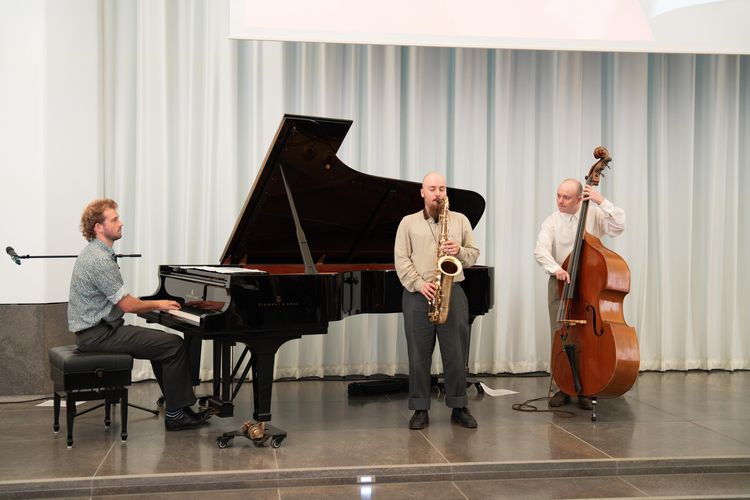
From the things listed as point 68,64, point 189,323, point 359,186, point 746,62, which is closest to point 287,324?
point 189,323

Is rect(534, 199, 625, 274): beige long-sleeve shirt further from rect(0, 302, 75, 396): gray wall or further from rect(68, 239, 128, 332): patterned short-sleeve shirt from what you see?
rect(0, 302, 75, 396): gray wall

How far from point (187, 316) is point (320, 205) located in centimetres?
114

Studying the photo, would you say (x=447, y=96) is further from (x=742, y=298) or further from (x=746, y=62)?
(x=742, y=298)

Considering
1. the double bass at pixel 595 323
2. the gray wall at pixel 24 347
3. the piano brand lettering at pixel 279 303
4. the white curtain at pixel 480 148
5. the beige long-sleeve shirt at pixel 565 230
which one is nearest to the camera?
the piano brand lettering at pixel 279 303

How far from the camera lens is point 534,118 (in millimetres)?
6520

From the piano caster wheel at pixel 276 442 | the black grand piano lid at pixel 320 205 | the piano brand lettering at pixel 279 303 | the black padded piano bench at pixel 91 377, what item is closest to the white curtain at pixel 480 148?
the black grand piano lid at pixel 320 205

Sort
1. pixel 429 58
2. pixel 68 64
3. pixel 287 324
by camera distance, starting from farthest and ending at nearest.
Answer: pixel 429 58 → pixel 68 64 → pixel 287 324

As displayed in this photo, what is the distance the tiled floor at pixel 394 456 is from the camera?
3.65 meters

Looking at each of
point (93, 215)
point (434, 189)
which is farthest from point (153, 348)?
point (434, 189)

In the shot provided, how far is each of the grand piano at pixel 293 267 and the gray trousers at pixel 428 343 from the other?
1.14 feet

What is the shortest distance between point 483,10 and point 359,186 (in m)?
1.85

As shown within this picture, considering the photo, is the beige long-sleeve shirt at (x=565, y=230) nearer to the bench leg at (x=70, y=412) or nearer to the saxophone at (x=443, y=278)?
the saxophone at (x=443, y=278)

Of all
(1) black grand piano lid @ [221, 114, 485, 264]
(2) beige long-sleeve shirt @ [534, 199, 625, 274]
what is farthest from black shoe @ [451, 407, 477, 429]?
(1) black grand piano lid @ [221, 114, 485, 264]

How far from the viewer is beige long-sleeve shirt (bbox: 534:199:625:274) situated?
5.03 meters
